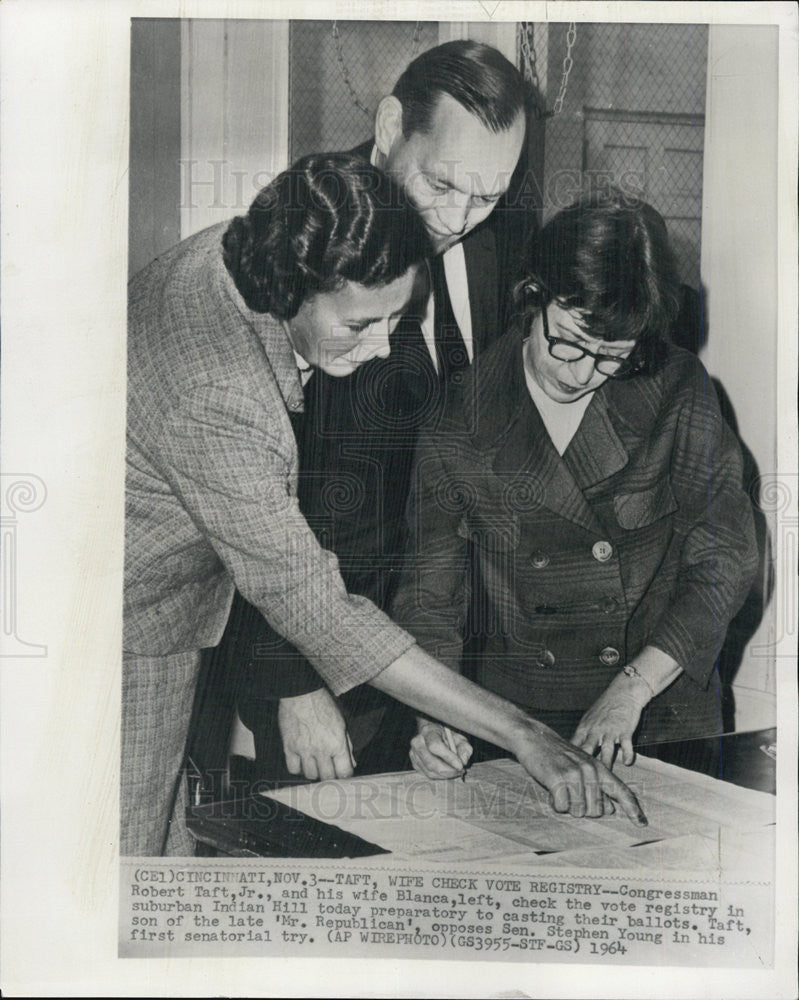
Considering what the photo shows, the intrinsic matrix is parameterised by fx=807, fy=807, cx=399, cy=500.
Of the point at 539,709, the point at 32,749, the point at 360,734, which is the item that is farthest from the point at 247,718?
the point at 539,709

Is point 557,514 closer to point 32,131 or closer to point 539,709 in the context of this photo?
point 539,709

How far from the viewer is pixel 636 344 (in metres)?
1.67

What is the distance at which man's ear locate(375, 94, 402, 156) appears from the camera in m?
1.67

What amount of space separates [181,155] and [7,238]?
415 mm

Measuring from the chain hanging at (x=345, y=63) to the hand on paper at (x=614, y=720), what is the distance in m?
1.29

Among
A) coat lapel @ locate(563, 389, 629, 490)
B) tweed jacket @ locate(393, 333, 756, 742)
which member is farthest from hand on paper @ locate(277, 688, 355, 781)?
coat lapel @ locate(563, 389, 629, 490)

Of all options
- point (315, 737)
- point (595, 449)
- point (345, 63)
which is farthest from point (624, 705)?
point (345, 63)

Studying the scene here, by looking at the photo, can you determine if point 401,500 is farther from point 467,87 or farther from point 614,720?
point 467,87

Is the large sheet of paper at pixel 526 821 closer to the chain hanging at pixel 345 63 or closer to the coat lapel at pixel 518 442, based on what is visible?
the coat lapel at pixel 518 442

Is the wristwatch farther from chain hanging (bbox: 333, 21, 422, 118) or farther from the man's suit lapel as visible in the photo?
chain hanging (bbox: 333, 21, 422, 118)

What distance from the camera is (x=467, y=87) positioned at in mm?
1665

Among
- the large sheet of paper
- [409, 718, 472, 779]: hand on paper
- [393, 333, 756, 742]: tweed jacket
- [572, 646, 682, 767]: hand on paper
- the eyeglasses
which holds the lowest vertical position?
the large sheet of paper

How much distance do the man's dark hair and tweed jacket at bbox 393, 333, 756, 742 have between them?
0.46m

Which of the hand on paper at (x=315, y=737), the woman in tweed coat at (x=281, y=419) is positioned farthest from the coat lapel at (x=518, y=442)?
the hand on paper at (x=315, y=737)
